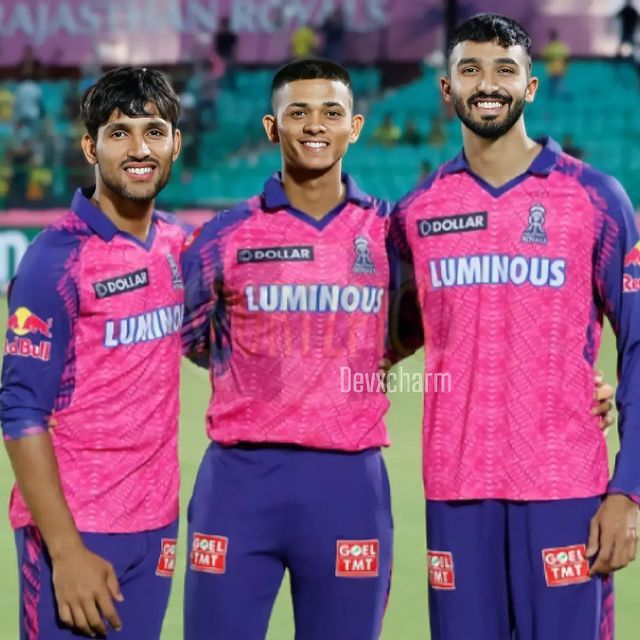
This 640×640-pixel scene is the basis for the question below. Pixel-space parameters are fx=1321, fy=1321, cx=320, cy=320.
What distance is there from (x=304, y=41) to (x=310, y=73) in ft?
48.7

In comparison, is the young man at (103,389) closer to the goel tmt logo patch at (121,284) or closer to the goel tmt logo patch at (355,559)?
the goel tmt logo patch at (121,284)

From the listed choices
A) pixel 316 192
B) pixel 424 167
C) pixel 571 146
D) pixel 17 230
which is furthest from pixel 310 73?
pixel 571 146

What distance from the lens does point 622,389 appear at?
3.40 metres

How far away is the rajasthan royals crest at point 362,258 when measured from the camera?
12.4 feet

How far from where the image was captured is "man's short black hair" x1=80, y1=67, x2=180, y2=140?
11.5ft

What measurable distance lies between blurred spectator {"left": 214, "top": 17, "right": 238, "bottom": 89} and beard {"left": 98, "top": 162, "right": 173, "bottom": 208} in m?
15.4

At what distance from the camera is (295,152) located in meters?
3.81

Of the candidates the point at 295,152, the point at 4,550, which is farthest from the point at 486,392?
the point at 4,550

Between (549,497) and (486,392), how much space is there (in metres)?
0.32

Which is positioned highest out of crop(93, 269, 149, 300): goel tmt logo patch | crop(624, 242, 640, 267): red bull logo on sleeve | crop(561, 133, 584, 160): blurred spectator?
crop(561, 133, 584, 160): blurred spectator

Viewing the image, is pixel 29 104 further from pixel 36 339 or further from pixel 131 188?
pixel 36 339

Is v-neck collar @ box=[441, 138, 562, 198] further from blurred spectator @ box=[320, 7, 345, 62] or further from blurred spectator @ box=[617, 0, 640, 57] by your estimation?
blurred spectator @ box=[617, 0, 640, 57]

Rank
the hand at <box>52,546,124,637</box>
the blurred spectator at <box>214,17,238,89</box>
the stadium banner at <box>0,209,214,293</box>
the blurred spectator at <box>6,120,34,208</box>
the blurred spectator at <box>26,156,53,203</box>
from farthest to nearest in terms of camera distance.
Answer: the blurred spectator at <box>214,17,238,89</box>
the blurred spectator at <box>26,156,53,203</box>
the blurred spectator at <box>6,120,34,208</box>
the stadium banner at <box>0,209,214,293</box>
the hand at <box>52,546,124,637</box>

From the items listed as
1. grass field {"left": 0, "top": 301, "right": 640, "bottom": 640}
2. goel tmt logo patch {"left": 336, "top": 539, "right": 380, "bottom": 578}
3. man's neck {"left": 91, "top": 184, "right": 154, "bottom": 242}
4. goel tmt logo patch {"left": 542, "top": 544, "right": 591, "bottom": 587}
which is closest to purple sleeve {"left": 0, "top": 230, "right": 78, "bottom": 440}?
man's neck {"left": 91, "top": 184, "right": 154, "bottom": 242}
